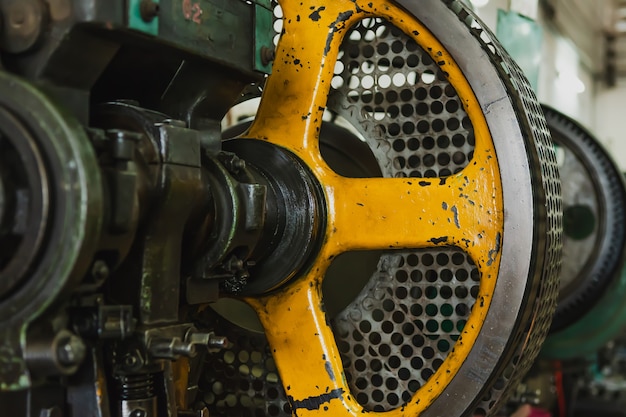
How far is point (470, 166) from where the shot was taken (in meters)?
1.12

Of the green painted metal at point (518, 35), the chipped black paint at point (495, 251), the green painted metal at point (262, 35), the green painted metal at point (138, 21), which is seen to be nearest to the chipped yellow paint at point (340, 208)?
the chipped black paint at point (495, 251)

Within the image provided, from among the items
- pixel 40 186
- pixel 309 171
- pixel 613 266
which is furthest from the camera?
pixel 613 266

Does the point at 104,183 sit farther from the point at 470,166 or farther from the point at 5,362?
the point at 470,166

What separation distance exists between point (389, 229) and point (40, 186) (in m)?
0.59

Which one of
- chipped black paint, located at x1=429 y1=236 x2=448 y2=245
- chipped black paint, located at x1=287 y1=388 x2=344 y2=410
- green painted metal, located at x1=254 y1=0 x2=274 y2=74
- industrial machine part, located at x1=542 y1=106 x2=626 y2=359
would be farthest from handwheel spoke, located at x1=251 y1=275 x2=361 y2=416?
industrial machine part, located at x1=542 y1=106 x2=626 y2=359

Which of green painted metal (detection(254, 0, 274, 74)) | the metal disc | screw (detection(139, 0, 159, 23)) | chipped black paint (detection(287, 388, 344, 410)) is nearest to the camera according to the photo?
the metal disc

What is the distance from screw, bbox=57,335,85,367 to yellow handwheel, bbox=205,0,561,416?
1.49 feet

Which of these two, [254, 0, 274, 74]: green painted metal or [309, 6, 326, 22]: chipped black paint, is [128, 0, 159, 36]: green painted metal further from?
[309, 6, 326, 22]: chipped black paint

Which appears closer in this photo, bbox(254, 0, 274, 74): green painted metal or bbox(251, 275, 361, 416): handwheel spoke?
bbox(254, 0, 274, 74): green painted metal

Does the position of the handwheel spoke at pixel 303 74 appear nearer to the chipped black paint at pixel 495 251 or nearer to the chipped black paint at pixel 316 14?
the chipped black paint at pixel 316 14

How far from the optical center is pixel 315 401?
1168mm

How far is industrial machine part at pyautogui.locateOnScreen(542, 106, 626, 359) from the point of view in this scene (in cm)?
218

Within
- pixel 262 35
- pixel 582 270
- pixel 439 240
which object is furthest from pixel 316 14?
pixel 582 270

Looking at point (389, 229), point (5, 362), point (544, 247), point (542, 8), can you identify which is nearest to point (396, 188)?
point (389, 229)
